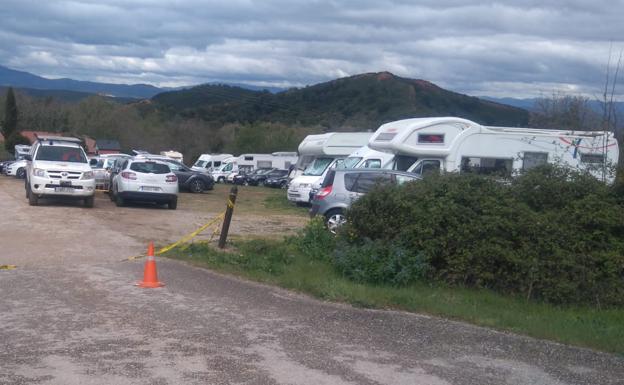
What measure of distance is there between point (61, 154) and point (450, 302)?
16.2 metres

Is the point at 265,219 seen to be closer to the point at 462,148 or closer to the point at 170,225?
the point at 170,225

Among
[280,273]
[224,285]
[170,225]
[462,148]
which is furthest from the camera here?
[462,148]

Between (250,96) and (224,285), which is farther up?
(250,96)

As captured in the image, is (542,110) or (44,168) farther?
(542,110)

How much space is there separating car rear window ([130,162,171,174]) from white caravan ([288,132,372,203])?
5117mm

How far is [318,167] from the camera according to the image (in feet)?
99.5

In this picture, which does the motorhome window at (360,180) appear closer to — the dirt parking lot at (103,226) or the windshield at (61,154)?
the dirt parking lot at (103,226)

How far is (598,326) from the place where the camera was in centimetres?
920

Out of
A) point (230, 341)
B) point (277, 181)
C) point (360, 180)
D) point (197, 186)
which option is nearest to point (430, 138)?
point (360, 180)

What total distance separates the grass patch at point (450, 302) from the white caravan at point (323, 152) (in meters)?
15.2

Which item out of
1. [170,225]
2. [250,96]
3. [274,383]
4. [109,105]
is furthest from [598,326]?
[250,96]

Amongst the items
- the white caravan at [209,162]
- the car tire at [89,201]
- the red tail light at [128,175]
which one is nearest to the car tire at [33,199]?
the car tire at [89,201]

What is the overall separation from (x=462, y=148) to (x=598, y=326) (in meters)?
12.9

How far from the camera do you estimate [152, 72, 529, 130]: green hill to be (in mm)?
52094
